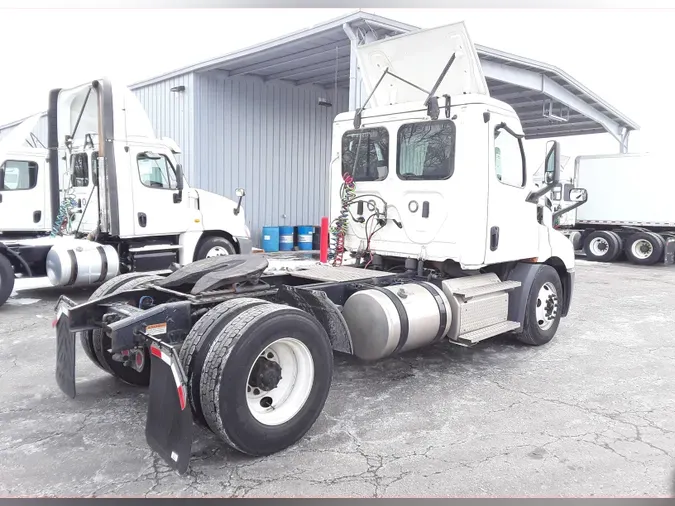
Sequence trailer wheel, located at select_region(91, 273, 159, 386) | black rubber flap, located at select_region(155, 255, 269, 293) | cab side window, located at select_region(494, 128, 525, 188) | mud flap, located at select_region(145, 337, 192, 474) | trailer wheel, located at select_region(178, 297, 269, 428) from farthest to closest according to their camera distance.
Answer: cab side window, located at select_region(494, 128, 525, 188) < trailer wheel, located at select_region(91, 273, 159, 386) < black rubber flap, located at select_region(155, 255, 269, 293) < trailer wheel, located at select_region(178, 297, 269, 428) < mud flap, located at select_region(145, 337, 192, 474)

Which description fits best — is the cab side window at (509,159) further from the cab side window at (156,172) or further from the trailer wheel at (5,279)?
the trailer wheel at (5,279)

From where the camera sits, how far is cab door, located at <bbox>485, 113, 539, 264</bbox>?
5.78 m

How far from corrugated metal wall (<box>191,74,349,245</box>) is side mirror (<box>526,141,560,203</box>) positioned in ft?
38.3

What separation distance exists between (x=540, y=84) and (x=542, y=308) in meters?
11.2

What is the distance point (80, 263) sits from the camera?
862 cm

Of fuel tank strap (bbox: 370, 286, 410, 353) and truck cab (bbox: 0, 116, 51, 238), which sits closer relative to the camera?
fuel tank strap (bbox: 370, 286, 410, 353)

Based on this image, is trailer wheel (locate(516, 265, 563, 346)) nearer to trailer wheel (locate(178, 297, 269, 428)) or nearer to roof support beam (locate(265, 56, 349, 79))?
trailer wheel (locate(178, 297, 269, 428))

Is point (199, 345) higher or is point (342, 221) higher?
point (342, 221)

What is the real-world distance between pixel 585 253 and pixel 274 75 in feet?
36.5

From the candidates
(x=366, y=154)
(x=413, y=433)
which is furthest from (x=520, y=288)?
(x=413, y=433)

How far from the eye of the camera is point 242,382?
356 centimetres

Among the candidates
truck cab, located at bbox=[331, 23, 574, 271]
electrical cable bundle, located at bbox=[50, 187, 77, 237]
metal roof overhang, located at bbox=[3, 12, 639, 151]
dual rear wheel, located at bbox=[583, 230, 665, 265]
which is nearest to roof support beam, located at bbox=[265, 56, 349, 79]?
metal roof overhang, located at bbox=[3, 12, 639, 151]

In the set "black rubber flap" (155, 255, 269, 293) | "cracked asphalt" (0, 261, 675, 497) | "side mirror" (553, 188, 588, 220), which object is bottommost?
"cracked asphalt" (0, 261, 675, 497)

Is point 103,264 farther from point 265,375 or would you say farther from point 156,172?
point 265,375
